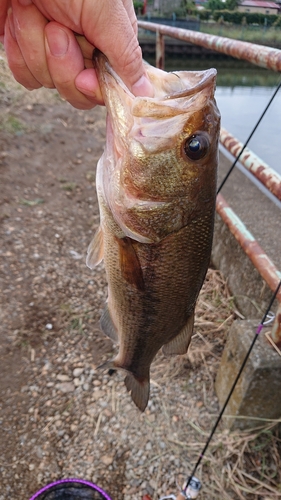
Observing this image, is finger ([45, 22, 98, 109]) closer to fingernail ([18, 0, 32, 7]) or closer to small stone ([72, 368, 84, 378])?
fingernail ([18, 0, 32, 7])

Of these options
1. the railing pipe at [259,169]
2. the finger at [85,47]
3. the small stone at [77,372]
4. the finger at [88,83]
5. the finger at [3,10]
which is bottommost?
the small stone at [77,372]

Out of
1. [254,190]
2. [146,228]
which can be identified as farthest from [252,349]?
[254,190]

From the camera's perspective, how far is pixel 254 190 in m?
3.95

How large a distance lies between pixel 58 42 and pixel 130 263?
2.38 feet

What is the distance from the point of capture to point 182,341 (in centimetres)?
158

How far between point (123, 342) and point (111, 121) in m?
0.93

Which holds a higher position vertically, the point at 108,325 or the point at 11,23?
the point at 11,23

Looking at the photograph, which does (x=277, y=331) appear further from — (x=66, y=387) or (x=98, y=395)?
(x=66, y=387)

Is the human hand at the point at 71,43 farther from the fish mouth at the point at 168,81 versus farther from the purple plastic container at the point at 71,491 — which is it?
the purple plastic container at the point at 71,491

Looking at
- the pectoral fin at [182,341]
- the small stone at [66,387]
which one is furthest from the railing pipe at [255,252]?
the small stone at [66,387]

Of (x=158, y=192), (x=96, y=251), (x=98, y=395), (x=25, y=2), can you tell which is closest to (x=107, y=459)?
(x=98, y=395)

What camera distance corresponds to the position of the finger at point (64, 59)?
1.11 meters

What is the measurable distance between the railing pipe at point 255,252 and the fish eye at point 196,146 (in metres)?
1.05

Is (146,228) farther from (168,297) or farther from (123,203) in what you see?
(168,297)
